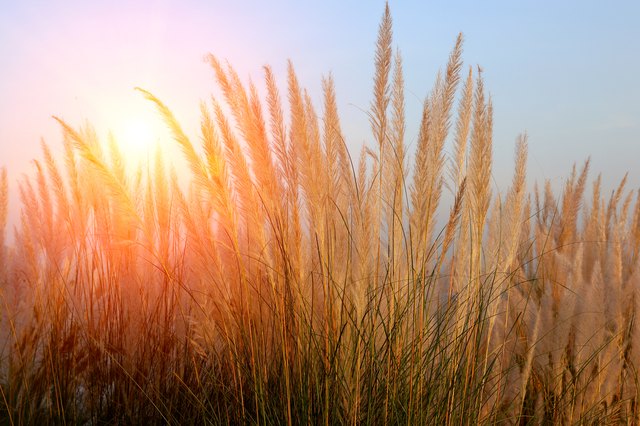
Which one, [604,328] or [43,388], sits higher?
[604,328]

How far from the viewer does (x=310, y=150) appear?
2256 mm

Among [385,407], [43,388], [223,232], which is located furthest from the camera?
[43,388]

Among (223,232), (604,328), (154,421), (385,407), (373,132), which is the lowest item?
(154,421)

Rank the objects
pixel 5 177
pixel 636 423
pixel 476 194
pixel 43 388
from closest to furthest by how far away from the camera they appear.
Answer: pixel 476 194
pixel 636 423
pixel 43 388
pixel 5 177

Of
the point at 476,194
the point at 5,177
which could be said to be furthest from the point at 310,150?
the point at 5,177

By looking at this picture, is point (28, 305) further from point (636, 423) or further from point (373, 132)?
point (636, 423)

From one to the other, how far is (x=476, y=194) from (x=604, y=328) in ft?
3.98

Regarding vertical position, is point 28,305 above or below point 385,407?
above

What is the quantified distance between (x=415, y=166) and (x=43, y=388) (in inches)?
95.9

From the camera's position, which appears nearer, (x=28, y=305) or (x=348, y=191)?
(x=348, y=191)

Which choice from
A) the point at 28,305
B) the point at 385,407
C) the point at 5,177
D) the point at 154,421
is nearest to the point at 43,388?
the point at 28,305

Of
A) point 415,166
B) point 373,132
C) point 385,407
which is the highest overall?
point 373,132

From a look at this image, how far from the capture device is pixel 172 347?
3.19 m

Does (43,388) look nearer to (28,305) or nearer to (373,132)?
(28,305)
